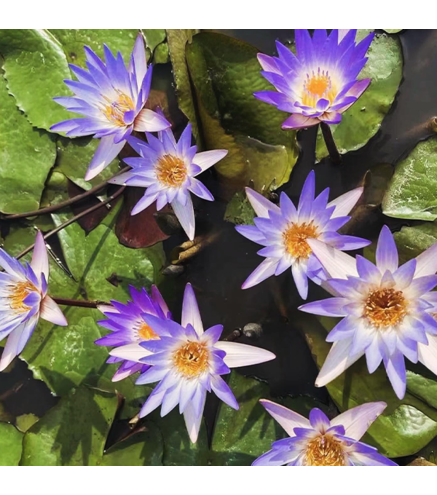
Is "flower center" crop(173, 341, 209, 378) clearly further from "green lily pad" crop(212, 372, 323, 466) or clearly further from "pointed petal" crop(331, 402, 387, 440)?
"pointed petal" crop(331, 402, 387, 440)

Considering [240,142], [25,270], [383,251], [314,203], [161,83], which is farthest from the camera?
[161,83]

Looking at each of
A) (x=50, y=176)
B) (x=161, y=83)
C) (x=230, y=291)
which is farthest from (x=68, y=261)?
(x=161, y=83)

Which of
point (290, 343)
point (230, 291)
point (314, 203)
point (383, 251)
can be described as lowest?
point (290, 343)

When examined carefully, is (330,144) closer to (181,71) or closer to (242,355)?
(181,71)

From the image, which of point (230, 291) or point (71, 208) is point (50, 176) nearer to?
point (71, 208)

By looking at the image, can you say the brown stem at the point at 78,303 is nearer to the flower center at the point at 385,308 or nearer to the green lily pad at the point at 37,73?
the green lily pad at the point at 37,73

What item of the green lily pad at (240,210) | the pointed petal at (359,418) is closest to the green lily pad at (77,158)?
the green lily pad at (240,210)

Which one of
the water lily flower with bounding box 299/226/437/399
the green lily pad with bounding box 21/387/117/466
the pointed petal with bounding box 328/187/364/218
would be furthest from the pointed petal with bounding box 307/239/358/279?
the green lily pad with bounding box 21/387/117/466

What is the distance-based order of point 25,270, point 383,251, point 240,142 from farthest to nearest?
1. point 240,142
2. point 25,270
3. point 383,251
